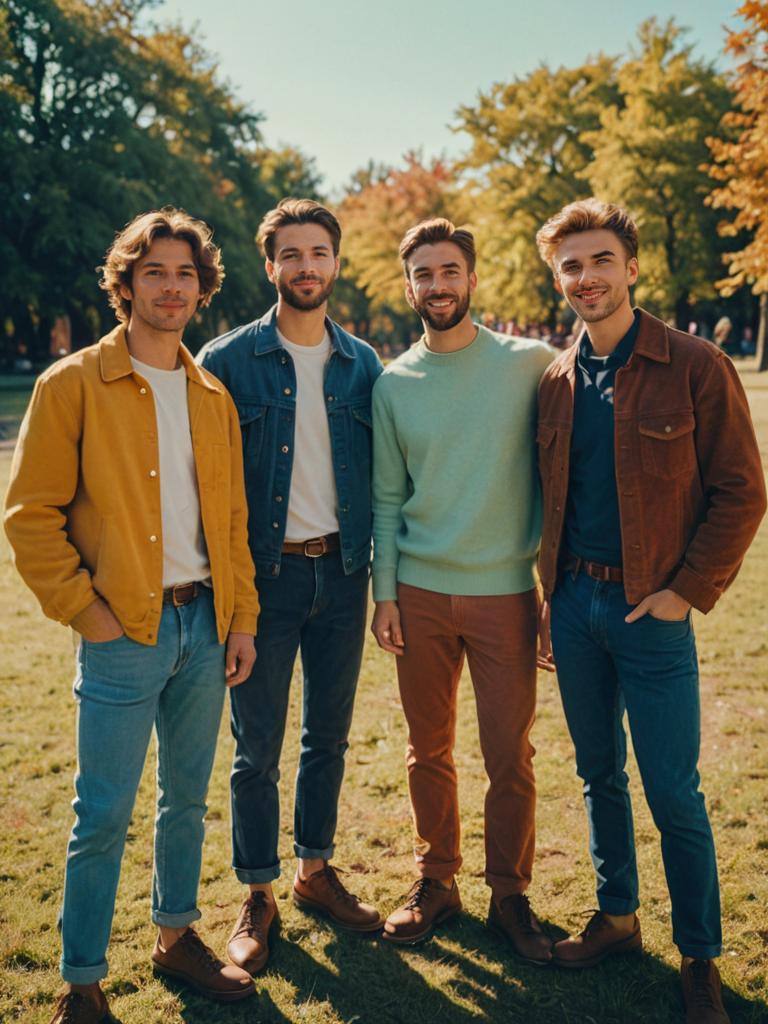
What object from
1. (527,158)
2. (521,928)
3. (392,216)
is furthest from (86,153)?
(521,928)

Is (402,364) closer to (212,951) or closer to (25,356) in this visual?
(212,951)

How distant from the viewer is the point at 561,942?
334 centimetres

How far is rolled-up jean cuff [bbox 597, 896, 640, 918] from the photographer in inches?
131

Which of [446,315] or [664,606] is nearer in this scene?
[664,606]

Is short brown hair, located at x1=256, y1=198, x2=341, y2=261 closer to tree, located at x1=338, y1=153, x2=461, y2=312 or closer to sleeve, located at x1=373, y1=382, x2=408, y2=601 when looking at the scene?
sleeve, located at x1=373, y1=382, x2=408, y2=601

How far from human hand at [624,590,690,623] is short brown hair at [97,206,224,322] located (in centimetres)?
196

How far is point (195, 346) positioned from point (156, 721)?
3532 cm

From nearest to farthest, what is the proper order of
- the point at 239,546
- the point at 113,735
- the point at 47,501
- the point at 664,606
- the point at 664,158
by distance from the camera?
the point at 47,501 → the point at 113,735 → the point at 664,606 → the point at 239,546 → the point at 664,158

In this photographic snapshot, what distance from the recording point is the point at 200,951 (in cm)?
323

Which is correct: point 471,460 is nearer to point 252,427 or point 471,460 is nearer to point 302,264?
point 252,427

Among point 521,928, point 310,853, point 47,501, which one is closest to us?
point 47,501

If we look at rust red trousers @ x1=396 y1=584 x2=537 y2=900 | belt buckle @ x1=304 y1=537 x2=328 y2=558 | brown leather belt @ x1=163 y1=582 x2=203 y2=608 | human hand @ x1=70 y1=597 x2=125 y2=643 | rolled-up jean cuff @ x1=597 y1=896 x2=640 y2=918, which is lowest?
rolled-up jean cuff @ x1=597 y1=896 x2=640 y2=918

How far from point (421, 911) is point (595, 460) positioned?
196cm

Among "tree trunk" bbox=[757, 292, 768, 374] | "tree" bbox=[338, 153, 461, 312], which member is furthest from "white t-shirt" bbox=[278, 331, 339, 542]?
"tree" bbox=[338, 153, 461, 312]
